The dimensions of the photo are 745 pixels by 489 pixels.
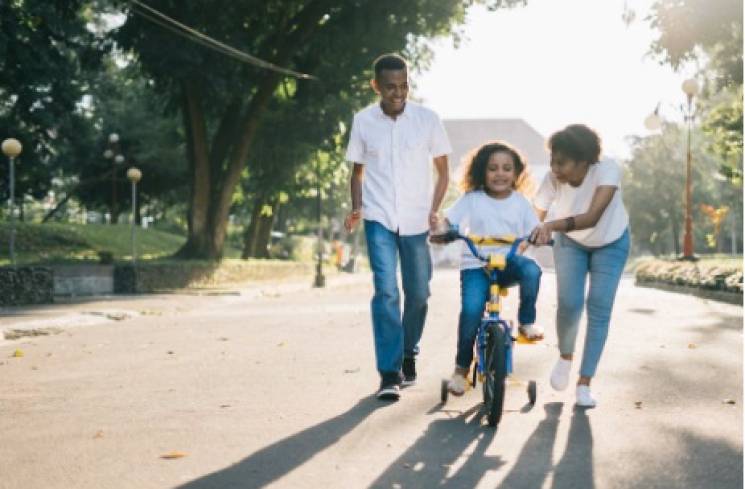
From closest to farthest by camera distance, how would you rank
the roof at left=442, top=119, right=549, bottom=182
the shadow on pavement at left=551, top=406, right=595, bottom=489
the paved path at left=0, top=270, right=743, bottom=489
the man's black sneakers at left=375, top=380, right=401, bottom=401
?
1. the shadow on pavement at left=551, top=406, right=595, bottom=489
2. the paved path at left=0, top=270, right=743, bottom=489
3. the man's black sneakers at left=375, top=380, right=401, bottom=401
4. the roof at left=442, top=119, right=549, bottom=182

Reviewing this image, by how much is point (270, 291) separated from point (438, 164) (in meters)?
18.6

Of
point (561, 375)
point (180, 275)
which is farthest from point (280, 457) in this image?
point (180, 275)

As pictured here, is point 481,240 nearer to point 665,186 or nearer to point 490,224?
point 490,224

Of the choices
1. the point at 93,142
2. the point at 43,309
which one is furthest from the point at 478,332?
the point at 93,142

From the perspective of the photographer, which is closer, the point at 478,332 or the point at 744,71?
the point at 478,332

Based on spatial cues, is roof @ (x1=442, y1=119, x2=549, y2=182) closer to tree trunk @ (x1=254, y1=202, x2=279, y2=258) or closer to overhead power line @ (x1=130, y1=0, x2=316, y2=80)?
tree trunk @ (x1=254, y1=202, x2=279, y2=258)

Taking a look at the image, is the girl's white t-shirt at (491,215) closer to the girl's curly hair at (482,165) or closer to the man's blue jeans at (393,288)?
the girl's curly hair at (482,165)

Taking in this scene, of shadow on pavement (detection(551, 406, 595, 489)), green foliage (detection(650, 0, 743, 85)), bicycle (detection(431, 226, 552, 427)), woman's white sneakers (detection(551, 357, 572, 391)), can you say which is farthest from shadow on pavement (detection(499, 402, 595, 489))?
green foliage (detection(650, 0, 743, 85))

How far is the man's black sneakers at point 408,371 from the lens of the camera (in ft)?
23.3

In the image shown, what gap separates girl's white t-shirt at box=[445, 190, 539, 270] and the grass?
20.6 meters

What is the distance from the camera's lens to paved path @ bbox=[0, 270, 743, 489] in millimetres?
4438

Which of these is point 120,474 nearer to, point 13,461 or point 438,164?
point 13,461

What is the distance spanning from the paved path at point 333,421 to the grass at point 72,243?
1758 cm

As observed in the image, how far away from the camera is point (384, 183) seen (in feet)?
22.2
